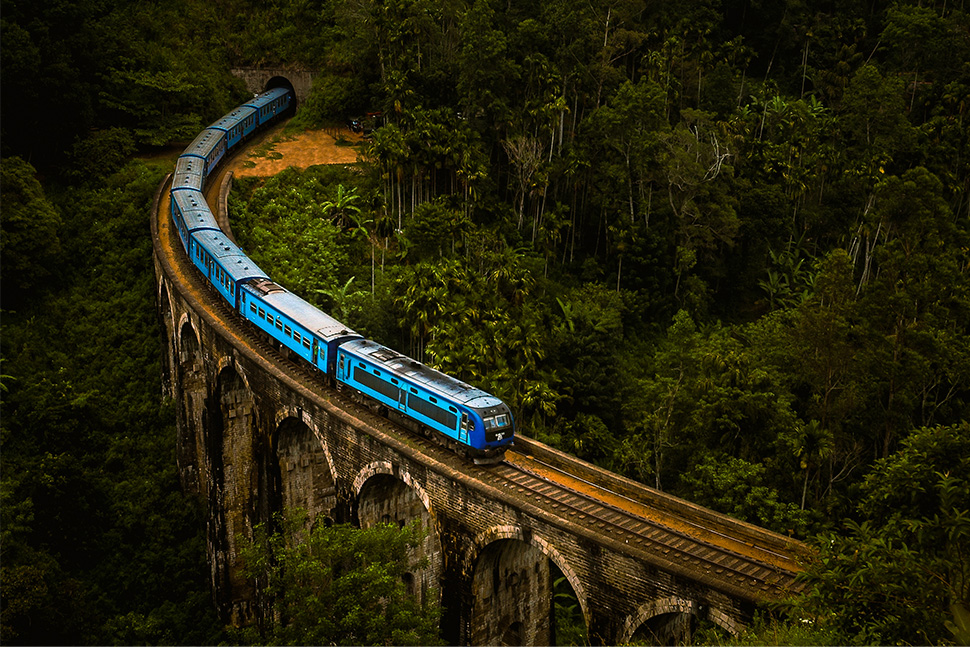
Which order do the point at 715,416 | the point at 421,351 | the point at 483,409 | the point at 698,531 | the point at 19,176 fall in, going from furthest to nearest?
the point at 19,176
the point at 421,351
the point at 715,416
the point at 483,409
the point at 698,531

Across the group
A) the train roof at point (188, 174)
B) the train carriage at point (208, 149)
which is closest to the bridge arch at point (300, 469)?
the train roof at point (188, 174)

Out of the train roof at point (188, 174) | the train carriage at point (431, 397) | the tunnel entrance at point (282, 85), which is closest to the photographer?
the train carriage at point (431, 397)

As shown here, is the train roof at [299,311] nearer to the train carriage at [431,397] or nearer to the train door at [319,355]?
the train door at [319,355]

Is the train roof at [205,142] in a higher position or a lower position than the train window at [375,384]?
higher

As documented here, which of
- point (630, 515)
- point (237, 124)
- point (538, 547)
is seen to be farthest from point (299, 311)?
point (237, 124)

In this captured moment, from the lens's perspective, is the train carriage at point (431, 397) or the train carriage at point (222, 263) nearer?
the train carriage at point (431, 397)

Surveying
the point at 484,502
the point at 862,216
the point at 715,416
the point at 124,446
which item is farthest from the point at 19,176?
the point at 862,216

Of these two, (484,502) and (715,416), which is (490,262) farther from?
(484,502)

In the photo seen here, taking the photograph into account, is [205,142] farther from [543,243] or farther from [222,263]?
[543,243]
